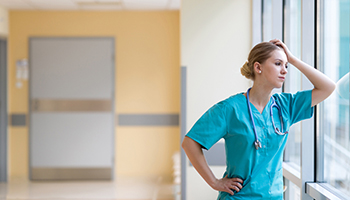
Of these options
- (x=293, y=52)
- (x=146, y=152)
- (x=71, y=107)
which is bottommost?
(x=146, y=152)

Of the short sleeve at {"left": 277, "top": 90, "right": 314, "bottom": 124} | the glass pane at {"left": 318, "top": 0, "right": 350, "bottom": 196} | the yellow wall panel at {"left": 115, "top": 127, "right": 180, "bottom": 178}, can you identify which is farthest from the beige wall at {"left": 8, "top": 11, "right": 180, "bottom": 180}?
the short sleeve at {"left": 277, "top": 90, "right": 314, "bottom": 124}

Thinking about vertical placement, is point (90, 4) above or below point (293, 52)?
above

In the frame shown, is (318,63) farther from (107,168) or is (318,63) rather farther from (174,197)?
(107,168)

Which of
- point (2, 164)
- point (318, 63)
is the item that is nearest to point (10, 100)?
point (2, 164)

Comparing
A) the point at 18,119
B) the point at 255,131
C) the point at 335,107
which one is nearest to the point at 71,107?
the point at 18,119

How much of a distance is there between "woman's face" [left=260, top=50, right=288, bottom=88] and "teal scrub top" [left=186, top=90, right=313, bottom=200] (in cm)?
15

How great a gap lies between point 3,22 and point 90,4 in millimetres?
1453

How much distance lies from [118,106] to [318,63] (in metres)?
4.01

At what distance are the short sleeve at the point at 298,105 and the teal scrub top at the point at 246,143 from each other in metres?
0.10

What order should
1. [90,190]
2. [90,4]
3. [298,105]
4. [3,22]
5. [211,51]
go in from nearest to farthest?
[298,105], [211,51], [90,190], [90,4], [3,22]

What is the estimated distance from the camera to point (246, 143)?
1571 mm

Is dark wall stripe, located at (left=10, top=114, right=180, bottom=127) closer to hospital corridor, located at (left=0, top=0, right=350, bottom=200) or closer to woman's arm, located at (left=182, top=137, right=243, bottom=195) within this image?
hospital corridor, located at (left=0, top=0, right=350, bottom=200)

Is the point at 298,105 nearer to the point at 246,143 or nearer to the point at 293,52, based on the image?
the point at 246,143

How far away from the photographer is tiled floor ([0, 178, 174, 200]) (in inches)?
189
